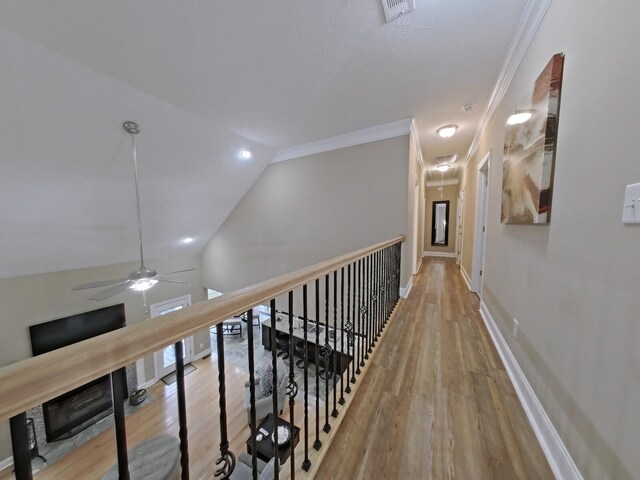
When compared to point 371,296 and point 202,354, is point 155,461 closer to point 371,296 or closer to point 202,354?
point 371,296

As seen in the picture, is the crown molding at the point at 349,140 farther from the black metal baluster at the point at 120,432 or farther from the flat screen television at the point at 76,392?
the flat screen television at the point at 76,392

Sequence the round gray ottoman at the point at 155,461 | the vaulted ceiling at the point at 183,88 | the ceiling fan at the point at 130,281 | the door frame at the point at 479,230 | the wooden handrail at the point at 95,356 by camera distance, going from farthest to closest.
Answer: the door frame at the point at 479,230 → the ceiling fan at the point at 130,281 → the round gray ottoman at the point at 155,461 → the vaulted ceiling at the point at 183,88 → the wooden handrail at the point at 95,356

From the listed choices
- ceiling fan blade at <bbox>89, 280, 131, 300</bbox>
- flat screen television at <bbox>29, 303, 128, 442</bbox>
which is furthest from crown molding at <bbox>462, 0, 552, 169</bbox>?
flat screen television at <bbox>29, 303, 128, 442</bbox>

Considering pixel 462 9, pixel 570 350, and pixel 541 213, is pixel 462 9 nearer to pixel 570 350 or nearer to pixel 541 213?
pixel 541 213

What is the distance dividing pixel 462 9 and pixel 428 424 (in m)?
2.75

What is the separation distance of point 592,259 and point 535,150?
2.66 feet

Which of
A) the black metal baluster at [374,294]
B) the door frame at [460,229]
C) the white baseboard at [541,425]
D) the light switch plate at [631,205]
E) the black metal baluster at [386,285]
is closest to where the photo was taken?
the light switch plate at [631,205]

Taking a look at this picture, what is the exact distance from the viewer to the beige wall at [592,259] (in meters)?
0.82

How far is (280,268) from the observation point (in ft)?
15.7

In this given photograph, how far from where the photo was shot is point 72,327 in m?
4.11

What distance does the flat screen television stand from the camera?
3.81m

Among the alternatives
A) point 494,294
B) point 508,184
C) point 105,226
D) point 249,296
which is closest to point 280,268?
point 105,226

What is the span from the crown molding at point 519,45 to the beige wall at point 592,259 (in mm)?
156

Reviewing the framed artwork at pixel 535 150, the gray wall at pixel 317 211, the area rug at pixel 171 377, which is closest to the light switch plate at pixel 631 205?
the framed artwork at pixel 535 150
